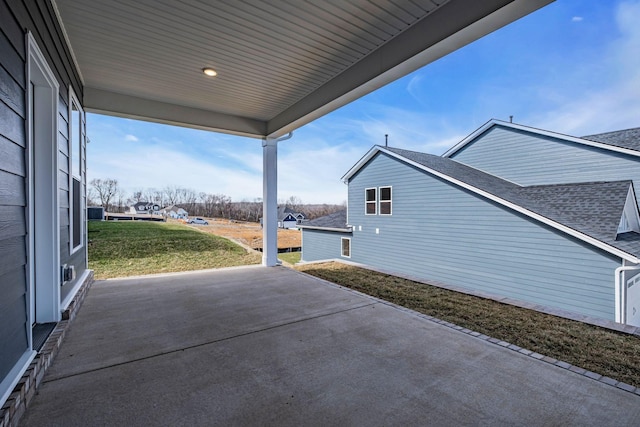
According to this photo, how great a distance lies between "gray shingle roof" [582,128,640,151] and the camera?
26.3 feet

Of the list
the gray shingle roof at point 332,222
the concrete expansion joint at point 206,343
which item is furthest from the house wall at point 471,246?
the concrete expansion joint at point 206,343

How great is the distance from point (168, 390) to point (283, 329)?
3.73 ft

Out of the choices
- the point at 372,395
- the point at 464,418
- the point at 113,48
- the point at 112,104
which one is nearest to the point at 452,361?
the point at 464,418

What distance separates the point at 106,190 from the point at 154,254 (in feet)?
76.9

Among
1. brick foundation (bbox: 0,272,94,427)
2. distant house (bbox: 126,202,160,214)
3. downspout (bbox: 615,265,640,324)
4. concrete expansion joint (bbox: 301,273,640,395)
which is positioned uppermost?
distant house (bbox: 126,202,160,214)

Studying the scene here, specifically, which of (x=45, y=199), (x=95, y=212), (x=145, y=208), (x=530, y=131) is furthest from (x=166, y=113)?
(x=145, y=208)

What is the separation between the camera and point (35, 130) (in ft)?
8.10

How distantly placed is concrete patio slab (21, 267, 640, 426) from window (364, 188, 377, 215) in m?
7.55

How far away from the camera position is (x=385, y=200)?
1014cm

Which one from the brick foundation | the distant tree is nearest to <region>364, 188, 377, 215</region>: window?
the brick foundation

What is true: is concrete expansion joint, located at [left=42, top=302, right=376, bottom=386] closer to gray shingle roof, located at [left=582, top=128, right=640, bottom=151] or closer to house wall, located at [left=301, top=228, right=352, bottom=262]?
house wall, located at [left=301, top=228, right=352, bottom=262]

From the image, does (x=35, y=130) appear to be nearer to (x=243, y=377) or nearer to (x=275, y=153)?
(x=243, y=377)

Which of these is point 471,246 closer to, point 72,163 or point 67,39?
point 72,163

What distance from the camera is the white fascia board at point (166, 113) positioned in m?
4.29
